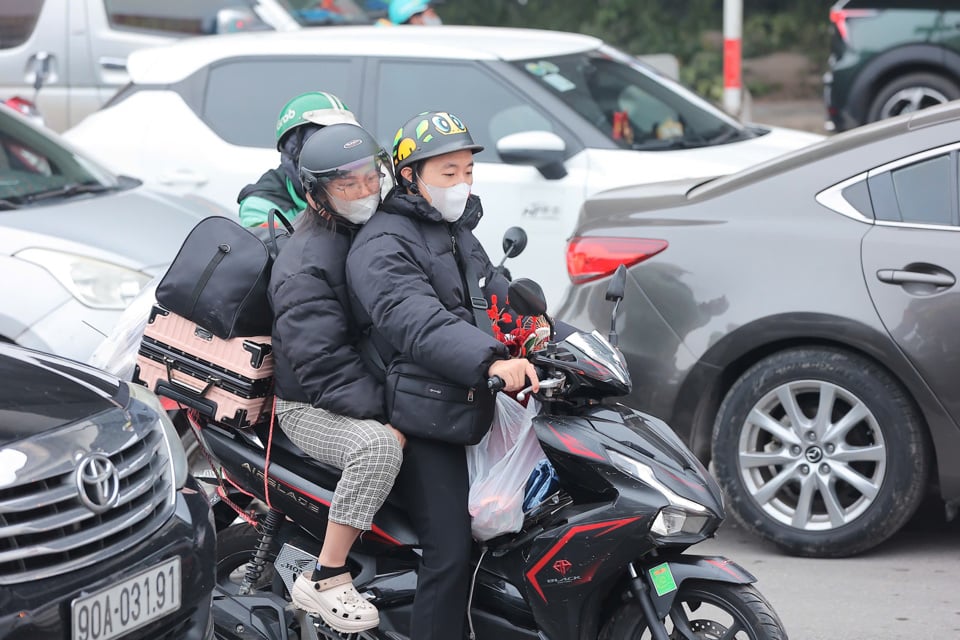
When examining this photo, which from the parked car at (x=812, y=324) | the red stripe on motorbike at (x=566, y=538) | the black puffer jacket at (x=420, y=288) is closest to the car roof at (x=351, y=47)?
the parked car at (x=812, y=324)

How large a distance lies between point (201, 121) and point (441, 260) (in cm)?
433

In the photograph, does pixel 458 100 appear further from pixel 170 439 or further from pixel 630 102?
pixel 170 439

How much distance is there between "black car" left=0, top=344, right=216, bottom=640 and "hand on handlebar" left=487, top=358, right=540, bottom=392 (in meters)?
0.88

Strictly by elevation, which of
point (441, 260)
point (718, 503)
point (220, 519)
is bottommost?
point (220, 519)

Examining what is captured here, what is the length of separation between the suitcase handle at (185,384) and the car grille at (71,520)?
36 cm

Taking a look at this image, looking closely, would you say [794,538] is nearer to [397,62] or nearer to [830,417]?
[830,417]

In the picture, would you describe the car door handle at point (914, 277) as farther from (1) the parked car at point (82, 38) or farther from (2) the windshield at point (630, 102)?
(1) the parked car at point (82, 38)

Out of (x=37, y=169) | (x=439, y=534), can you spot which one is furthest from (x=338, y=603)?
(x=37, y=169)

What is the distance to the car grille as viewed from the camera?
3016 millimetres

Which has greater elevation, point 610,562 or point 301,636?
point 610,562

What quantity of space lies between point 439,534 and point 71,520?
966 millimetres

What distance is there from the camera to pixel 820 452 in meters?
4.93

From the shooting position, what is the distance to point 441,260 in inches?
147

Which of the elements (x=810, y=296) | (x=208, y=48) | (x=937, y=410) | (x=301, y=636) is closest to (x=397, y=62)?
(x=208, y=48)
